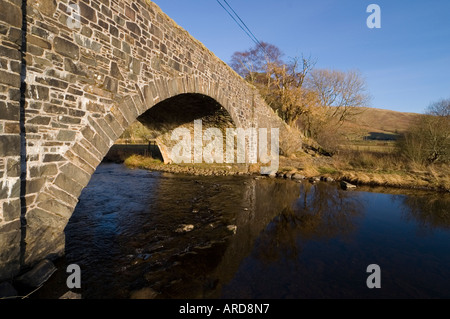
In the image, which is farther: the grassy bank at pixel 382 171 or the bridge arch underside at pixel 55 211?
the grassy bank at pixel 382 171

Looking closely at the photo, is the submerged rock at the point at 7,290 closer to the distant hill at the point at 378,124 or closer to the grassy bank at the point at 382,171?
the grassy bank at the point at 382,171

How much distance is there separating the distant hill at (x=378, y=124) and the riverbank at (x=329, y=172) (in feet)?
17.3

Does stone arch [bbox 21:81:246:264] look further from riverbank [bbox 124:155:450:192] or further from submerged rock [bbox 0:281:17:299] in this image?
riverbank [bbox 124:155:450:192]

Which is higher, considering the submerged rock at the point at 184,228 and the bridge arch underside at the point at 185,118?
the bridge arch underside at the point at 185,118

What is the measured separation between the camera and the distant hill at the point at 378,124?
77.1ft

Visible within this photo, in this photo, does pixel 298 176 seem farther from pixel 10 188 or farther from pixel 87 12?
pixel 10 188

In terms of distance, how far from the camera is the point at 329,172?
48.6ft

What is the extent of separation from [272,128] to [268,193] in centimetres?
1020

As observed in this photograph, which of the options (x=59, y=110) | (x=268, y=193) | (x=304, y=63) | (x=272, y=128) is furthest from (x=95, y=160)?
(x=304, y=63)

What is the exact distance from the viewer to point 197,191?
10.5 meters

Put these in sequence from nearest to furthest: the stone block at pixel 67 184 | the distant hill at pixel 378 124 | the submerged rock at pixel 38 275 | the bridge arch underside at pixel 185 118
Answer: the submerged rock at pixel 38 275
the stone block at pixel 67 184
the bridge arch underside at pixel 185 118
the distant hill at pixel 378 124

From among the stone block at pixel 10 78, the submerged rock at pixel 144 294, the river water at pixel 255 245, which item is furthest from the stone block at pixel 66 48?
the submerged rock at pixel 144 294

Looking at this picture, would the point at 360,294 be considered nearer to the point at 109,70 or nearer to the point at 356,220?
the point at 356,220

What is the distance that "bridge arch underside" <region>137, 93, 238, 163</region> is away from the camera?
35.5 ft
